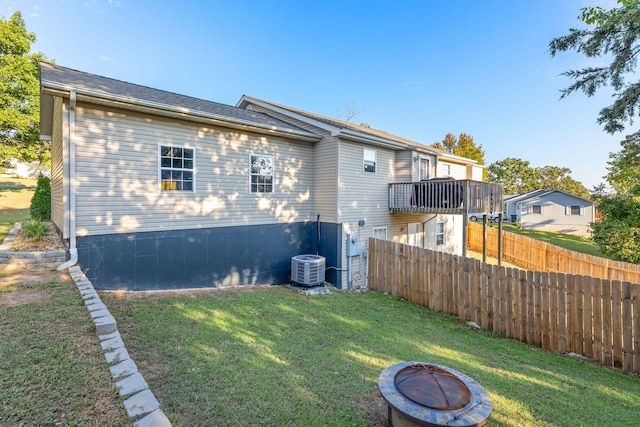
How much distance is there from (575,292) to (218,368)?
6305mm

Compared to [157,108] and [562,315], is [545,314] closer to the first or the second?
[562,315]

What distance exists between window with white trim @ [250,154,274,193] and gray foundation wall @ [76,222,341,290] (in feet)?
3.97

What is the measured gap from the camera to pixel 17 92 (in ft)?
56.5

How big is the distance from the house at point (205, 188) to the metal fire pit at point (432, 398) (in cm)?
639

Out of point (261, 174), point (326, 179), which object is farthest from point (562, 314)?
point (261, 174)

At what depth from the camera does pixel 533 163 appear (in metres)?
63.8

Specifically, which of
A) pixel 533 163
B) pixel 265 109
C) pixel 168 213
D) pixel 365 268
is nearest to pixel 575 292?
pixel 365 268

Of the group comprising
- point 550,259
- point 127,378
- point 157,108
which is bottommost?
point 550,259

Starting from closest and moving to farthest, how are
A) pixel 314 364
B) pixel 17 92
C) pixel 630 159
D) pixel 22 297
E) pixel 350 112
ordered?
pixel 314 364, pixel 22 297, pixel 630 159, pixel 17 92, pixel 350 112

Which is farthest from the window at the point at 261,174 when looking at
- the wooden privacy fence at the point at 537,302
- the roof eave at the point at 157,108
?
the wooden privacy fence at the point at 537,302

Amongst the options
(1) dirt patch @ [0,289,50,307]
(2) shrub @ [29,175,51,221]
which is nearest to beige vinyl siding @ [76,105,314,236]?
(1) dirt patch @ [0,289,50,307]

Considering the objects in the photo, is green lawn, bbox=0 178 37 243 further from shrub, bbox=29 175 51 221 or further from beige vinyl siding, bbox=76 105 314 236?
beige vinyl siding, bbox=76 105 314 236

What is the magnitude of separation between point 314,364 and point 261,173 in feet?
21.3

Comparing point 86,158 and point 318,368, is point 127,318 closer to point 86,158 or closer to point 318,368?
point 318,368
